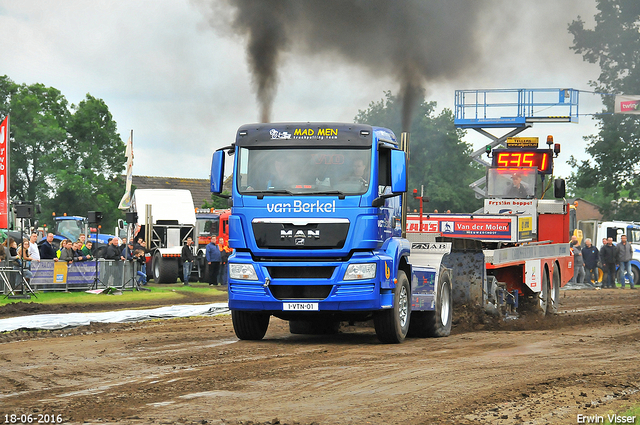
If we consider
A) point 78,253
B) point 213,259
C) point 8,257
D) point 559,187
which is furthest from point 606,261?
point 8,257

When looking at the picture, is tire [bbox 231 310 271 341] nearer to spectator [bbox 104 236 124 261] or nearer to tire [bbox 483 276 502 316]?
tire [bbox 483 276 502 316]

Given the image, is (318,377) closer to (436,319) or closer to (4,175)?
(436,319)

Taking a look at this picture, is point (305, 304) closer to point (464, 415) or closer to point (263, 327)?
point (263, 327)

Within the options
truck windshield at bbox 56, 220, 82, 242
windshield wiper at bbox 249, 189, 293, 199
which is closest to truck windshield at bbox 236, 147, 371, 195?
windshield wiper at bbox 249, 189, 293, 199

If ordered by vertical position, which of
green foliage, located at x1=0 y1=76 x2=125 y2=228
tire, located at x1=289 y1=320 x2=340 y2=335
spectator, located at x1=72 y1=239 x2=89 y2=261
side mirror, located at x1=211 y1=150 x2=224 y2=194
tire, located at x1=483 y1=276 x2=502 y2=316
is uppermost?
green foliage, located at x1=0 y1=76 x2=125 y2=228

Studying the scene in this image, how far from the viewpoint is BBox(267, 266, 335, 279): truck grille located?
1214 cm

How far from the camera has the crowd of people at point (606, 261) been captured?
3256 centimetres

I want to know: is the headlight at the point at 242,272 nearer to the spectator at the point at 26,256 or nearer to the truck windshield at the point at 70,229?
the spectator at the point at 26,256

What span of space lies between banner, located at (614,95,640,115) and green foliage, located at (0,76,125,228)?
107 feet

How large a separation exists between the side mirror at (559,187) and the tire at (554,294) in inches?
73.5

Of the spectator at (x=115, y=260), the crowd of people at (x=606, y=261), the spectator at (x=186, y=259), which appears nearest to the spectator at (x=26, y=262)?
the spectator at (x=115, y=260)

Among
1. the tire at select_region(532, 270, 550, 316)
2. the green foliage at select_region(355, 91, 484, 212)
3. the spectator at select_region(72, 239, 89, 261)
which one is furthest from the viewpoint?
the green foliage at select_region(355, 91, 484, 212)

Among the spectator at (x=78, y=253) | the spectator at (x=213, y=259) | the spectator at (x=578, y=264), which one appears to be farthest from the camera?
the spectator at (x=578, y=264)

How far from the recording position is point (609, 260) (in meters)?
32.7
